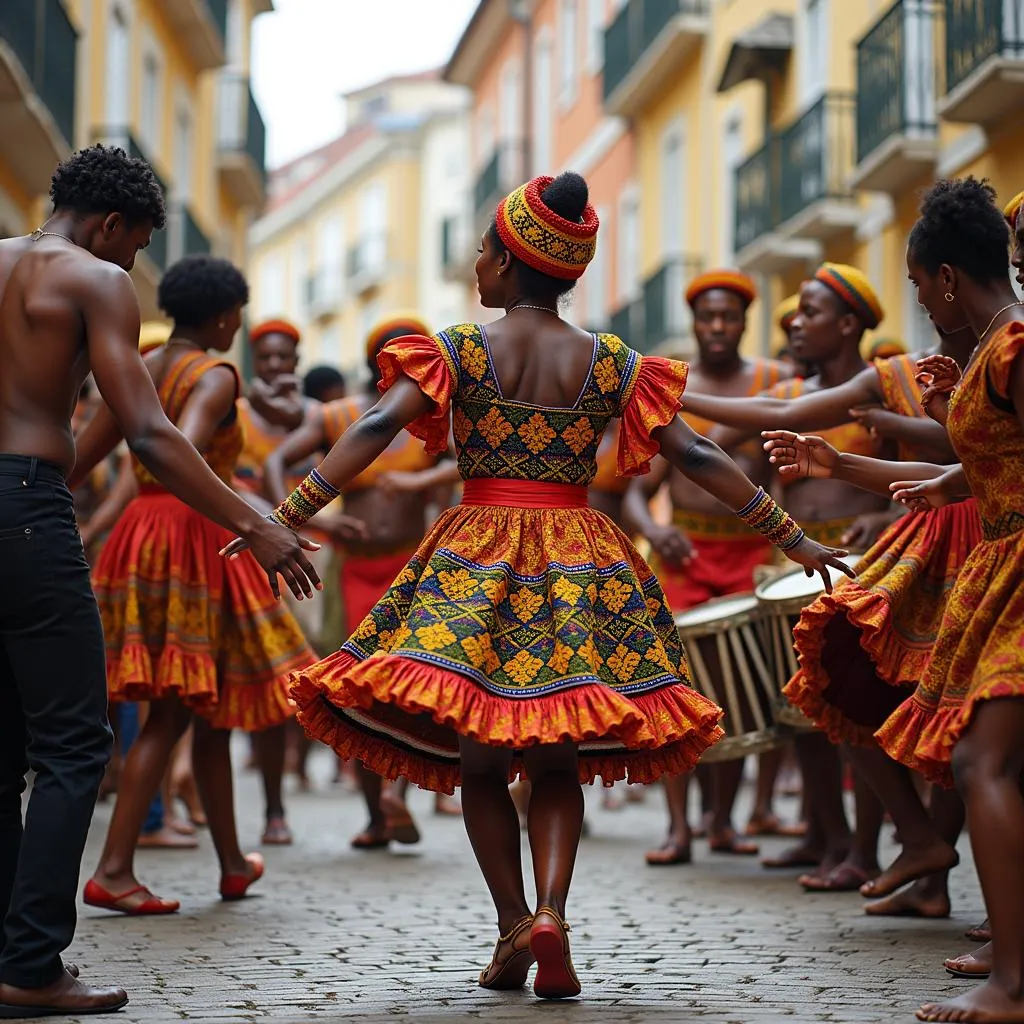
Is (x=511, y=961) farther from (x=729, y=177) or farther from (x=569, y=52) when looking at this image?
(x=569, y=52)

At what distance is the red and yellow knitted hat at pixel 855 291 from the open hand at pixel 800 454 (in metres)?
2.55

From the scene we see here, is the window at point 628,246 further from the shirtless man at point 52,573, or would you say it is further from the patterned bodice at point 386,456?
the shirtless man at point 52,573

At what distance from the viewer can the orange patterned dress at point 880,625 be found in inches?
253

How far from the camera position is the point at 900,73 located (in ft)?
67.3

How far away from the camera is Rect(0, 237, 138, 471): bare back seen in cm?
527

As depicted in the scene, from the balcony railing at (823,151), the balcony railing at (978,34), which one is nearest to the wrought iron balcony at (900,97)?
the balcony railing at (978,34)

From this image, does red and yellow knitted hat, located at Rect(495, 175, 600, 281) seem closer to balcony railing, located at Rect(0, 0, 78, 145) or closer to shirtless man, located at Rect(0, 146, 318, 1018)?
shirtless man, located at Rect(0, 146, 318, 1018)

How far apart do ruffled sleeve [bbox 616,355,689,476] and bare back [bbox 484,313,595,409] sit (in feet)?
0.52

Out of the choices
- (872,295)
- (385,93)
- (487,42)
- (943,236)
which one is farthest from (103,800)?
(385,93)

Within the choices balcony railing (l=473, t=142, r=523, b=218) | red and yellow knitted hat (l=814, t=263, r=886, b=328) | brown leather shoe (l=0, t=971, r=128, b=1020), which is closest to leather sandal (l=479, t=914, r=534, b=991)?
brown leather shoe (l=0, t=971, r=128, b=1020)

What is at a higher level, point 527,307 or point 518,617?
point 527,307

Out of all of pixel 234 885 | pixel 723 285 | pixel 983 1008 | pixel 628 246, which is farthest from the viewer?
pixel 628 246

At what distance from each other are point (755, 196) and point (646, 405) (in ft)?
66.9

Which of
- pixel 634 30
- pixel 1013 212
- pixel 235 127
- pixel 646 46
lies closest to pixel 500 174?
pixel 235 127
